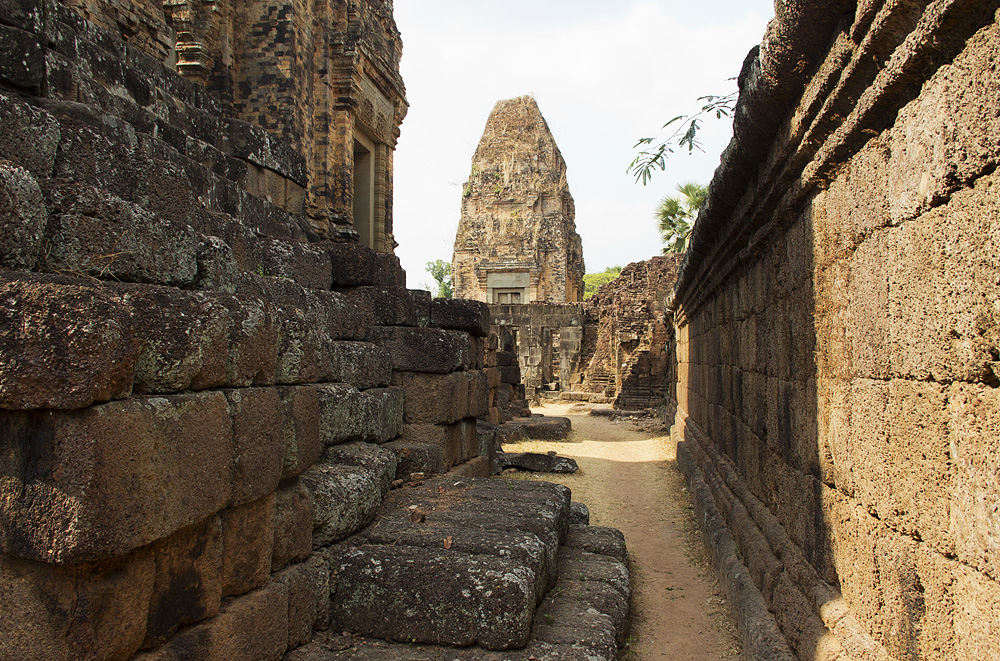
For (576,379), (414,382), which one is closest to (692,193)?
(576,379)

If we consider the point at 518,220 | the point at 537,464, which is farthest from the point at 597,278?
→ the point at 537,464

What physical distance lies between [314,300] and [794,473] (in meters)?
3.08

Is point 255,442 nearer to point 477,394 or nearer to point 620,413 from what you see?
point 477,394

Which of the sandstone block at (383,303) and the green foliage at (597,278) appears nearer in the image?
the sandstone block at (383,303)

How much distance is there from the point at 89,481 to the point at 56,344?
37 centimetres

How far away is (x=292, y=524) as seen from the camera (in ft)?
9.61

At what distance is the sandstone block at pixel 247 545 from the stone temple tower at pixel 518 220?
89.6 ft

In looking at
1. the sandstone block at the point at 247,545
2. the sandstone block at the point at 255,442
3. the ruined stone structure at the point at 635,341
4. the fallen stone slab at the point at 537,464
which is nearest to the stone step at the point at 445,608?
the sandstone block at the point at 247,545

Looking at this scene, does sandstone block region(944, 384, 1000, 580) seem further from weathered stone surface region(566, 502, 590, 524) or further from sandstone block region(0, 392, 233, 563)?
weathered stone surface region(566, 502, 590, 524)

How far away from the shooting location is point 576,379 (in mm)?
24500

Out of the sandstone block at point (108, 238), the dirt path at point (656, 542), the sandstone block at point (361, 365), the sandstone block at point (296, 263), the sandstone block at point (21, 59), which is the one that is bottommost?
the dirt path at point (656, 542)

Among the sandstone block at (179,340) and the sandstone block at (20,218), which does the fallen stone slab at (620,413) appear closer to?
the sandstone block at (179,340)

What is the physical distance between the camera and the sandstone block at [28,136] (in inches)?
90.8

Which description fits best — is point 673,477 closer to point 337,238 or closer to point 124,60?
point 337,238
